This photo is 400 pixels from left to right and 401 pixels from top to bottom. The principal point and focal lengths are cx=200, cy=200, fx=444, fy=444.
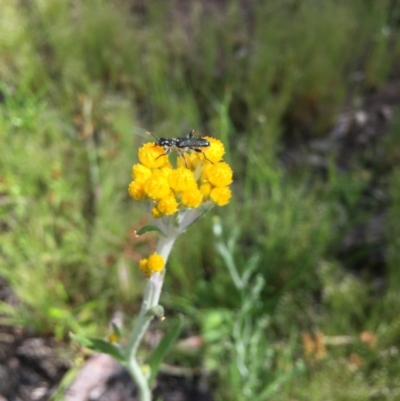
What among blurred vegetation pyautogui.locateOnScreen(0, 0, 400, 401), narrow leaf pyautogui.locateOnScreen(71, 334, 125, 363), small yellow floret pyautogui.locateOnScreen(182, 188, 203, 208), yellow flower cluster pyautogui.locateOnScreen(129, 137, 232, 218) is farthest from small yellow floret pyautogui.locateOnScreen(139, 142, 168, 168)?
blurred vegetation pyautogui.locateOnScreen(0, 0, 400, 401)

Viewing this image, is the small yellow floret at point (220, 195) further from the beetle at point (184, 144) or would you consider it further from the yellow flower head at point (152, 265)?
the yellow flower head at point (152, 265)

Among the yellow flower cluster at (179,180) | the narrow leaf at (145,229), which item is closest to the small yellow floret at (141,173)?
the yellow flower cluster at (179,180)

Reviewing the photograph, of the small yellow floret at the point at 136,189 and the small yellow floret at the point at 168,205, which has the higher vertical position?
the small yellow floret at the point at 136,189

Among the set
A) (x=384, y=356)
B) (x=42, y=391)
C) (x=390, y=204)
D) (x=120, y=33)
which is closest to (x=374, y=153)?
(x=390, y=204)

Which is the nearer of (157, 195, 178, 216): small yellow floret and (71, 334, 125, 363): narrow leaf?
(157, 195, 178, 216): small yellow floret

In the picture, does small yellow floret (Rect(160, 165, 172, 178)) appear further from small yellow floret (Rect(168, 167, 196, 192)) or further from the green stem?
the green stem

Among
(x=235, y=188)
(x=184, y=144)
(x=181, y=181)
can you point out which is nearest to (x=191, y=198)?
(x=181, y=181)
